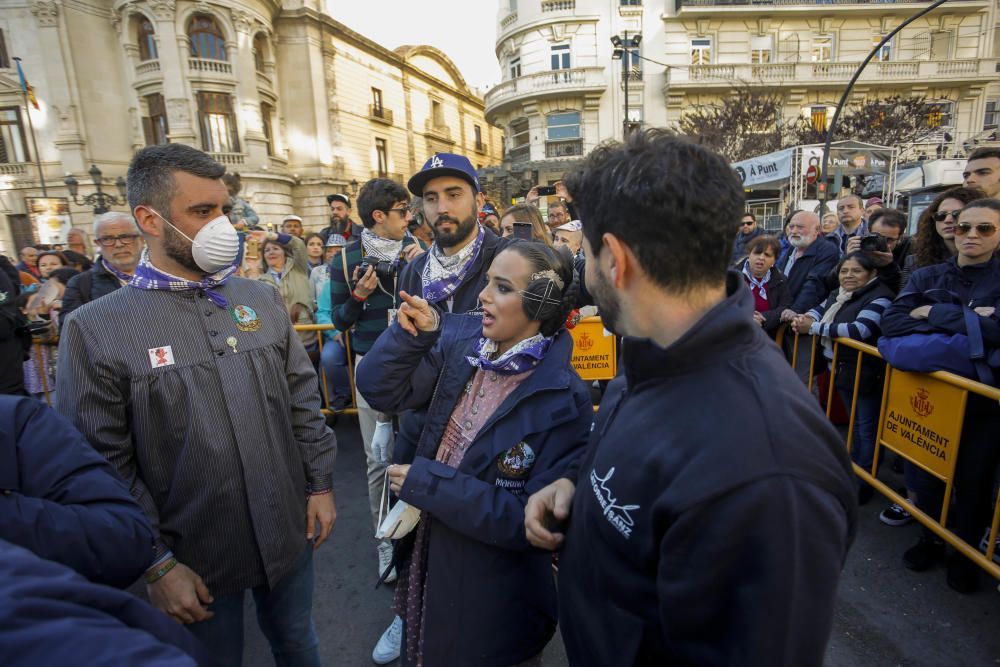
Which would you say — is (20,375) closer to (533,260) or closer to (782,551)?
(533,260)

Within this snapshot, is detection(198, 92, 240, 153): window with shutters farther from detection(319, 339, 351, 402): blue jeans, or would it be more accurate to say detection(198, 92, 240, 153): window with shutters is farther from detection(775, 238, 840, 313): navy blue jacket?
detection(775, 238, 840, 313): navy blue jacket

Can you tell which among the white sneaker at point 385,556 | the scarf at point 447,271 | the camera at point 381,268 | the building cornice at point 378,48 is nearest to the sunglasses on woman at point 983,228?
the scarf at point 447,271

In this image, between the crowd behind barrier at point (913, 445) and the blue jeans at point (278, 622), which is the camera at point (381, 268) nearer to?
the blue jeans at point (278, 622)

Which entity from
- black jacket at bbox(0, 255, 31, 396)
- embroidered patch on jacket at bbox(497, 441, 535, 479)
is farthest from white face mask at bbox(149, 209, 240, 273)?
black jacket at bbox(0, 255, 31, 396)

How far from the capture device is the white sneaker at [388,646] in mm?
2572

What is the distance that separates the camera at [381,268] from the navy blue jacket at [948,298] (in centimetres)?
339

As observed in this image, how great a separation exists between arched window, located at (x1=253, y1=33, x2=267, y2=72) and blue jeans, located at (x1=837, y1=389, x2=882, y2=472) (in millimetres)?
31518

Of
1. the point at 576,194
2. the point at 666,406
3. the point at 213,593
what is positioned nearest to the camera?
the point at 666,406

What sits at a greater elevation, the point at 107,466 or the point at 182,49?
the point at 182,49

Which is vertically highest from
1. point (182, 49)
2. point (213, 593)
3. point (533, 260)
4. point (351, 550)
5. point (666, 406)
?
point (182, 49)

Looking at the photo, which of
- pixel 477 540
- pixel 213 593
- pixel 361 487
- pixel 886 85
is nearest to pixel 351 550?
pixel 361 487

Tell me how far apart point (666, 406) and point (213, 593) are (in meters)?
1.80

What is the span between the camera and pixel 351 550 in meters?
3.49

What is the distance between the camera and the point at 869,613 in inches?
108
